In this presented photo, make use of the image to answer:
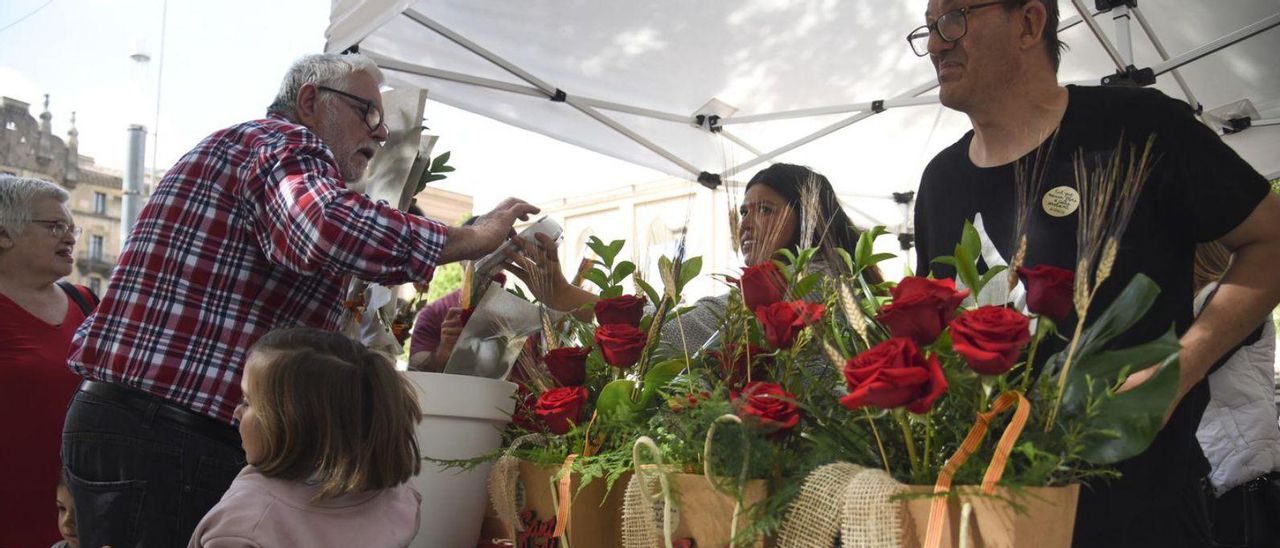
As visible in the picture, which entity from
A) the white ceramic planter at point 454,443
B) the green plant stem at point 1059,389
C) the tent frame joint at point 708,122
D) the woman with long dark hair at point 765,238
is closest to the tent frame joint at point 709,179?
the tent frame joint at point 708,122

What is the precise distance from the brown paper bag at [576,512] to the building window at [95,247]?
35733 millimetres

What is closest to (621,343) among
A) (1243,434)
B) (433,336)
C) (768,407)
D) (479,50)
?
(768,407)

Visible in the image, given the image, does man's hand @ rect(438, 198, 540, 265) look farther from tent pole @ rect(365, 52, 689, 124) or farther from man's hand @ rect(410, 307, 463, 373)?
tent pole @ rect(365, 52, 689, 124)

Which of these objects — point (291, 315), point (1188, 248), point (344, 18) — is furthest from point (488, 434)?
point (344, 18)

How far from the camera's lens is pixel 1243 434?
225 centimetres

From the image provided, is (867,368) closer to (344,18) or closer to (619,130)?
(344,18)

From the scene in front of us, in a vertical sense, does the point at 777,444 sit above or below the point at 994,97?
below

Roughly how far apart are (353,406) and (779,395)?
2.64 ft

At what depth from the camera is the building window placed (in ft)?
106

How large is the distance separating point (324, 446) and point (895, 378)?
99 cm

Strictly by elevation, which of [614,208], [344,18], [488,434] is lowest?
[488,434]

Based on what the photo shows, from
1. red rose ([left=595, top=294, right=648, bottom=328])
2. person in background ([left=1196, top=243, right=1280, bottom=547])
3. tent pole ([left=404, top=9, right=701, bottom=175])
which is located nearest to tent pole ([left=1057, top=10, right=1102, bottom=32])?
tent pole ([left=404, top=9, right=701, bottom=175])

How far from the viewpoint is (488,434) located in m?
1.55

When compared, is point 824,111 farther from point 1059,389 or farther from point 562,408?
point 1059,389
